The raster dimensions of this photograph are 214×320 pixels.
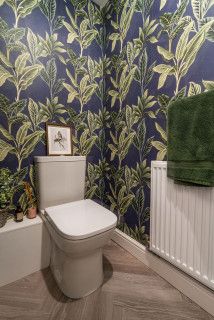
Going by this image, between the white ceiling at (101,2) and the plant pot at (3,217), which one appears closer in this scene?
the plant pot at (3,217)

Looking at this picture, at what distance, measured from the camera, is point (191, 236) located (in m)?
0.98

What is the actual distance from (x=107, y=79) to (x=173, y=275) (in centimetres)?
155

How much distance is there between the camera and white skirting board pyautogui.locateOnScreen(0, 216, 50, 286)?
1172 millimetres

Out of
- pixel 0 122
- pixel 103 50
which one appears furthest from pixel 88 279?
pixel 103 50

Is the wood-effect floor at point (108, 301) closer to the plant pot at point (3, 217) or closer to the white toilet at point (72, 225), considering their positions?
the white toilet at point (72, 225)

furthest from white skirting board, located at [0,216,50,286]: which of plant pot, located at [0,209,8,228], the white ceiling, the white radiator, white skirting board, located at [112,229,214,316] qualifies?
the white ceiling

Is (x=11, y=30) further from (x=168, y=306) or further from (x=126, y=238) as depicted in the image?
(x=168, y=306)

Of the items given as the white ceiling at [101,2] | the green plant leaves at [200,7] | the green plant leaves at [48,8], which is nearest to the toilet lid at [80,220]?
the green plant leaves at [200,7]

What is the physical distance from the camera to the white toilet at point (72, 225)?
0.98 metres

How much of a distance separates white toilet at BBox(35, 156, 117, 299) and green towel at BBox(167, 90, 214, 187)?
18.3 inches

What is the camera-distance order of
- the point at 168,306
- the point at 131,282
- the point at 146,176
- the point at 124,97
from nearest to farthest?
1. the point at 168,306
2. the point at 131,282
3. the point at 146,176
4. the point at 124,97

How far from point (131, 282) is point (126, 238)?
354 mm

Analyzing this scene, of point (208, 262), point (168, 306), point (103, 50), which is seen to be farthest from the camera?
point (103, 50)

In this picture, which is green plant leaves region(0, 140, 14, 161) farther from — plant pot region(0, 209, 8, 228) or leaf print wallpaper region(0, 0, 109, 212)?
plant pot region(0, 209, 8, 228)
